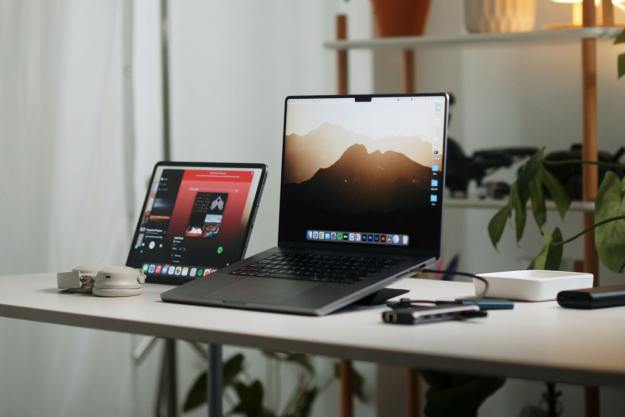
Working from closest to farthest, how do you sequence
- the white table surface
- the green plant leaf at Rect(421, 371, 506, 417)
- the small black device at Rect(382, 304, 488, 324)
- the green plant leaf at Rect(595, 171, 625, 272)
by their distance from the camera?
the white table surface < the small black device at Rect(382, 304, 488, 324) < the green plant leaf at Rect(595, 171, 625, 272) < the green plant leaf at Rect(421, 371, 506, 417)

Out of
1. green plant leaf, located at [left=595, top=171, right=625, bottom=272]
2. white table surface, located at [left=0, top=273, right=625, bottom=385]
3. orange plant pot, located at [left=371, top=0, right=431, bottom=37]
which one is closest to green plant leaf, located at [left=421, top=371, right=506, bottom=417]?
green plant leaf, located at [left=595, top=171, right=625, bottom=272]

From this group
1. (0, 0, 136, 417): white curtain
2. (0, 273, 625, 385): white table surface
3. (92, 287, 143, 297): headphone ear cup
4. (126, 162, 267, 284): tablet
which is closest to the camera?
(0, 273, 625, 385): white table surface

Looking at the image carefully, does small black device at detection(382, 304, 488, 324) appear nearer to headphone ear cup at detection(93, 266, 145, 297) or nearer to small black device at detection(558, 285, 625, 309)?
small black device at detection(558, 285, 625, 309)

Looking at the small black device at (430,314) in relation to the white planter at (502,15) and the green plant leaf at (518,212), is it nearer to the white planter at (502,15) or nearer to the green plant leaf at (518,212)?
the green plant leaf at (518,212)

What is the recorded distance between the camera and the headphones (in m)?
1.47

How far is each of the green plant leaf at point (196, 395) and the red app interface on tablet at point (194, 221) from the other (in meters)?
1.31

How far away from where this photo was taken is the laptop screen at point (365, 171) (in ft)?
4.86

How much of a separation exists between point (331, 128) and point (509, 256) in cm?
157

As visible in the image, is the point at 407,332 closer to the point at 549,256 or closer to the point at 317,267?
the point at 317,267

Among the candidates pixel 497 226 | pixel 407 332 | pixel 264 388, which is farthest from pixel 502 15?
pixel 407 332

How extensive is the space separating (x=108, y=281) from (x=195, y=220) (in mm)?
245

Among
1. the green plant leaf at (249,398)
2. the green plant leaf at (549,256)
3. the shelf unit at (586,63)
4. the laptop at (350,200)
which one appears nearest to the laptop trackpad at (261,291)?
the laptop at (350,200)

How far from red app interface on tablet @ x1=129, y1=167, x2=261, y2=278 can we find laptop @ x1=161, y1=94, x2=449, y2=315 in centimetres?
8

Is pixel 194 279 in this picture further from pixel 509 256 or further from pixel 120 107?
pixel 509 256
